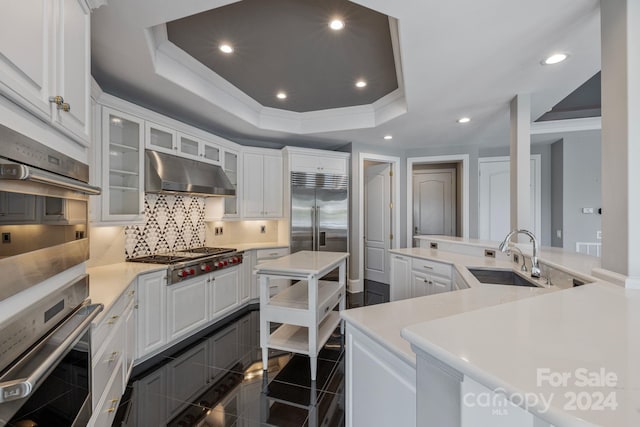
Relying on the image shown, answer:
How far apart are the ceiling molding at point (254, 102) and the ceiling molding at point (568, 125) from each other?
2396mm

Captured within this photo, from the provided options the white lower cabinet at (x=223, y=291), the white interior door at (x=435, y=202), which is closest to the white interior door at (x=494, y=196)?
the white interior door at (x=435, y=202)

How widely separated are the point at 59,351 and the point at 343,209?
3962mm

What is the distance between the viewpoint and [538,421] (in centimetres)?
63

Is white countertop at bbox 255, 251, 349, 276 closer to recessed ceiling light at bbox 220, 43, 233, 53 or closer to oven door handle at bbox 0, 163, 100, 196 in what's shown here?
oven door handle at bbox 0, 163, 100, 196

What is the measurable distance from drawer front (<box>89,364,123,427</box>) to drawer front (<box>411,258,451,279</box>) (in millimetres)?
2671

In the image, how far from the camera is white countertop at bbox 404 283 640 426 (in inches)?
17.3

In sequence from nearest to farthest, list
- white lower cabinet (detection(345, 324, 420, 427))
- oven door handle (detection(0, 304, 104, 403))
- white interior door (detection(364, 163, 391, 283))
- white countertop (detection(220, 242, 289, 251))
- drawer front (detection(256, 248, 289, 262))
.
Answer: oven door handle (detection(0, 304, 104, 403)) → white lower cabinet (detection(345, 324, 420, 427)) → white countertop (detection(220, 242, 289, 251)) → drawer front (detection(256, 248, 289, 262)) → white interior door (detection(364, 163, 391, 283))

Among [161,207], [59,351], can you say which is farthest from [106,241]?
[59,351]

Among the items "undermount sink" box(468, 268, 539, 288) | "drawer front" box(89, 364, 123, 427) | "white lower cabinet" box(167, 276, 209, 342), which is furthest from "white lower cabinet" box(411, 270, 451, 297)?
"drawer front" box(89, 364, 123, 427)

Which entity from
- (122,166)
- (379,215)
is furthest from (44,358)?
(379,215)

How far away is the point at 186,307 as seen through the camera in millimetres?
2898

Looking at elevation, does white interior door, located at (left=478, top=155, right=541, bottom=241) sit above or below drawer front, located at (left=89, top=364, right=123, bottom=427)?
above

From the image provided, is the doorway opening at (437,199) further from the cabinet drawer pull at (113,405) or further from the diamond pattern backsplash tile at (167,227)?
the cabinet drawer pull at (113,405)

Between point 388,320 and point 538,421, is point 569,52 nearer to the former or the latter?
point 388,320
